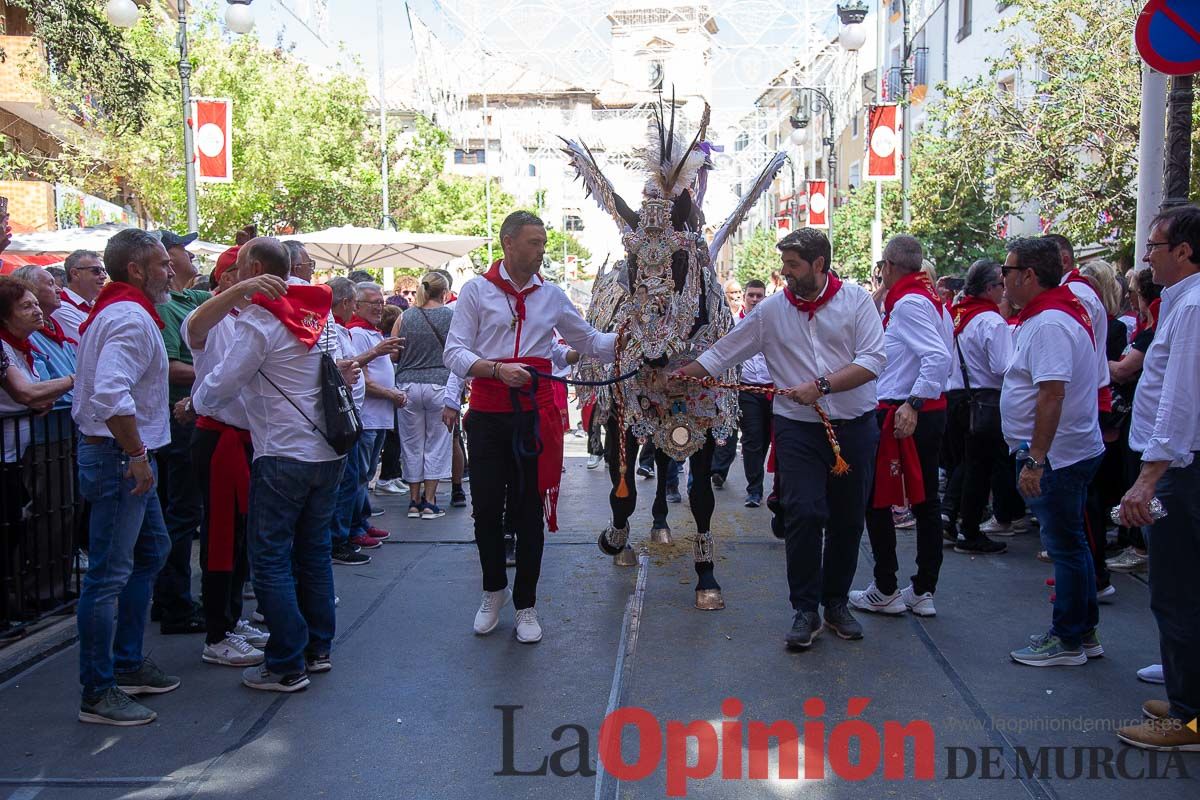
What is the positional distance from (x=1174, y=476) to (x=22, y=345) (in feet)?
18.7

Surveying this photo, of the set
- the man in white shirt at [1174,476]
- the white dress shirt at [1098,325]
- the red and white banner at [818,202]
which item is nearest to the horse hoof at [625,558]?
the white dress shirt at [1098,325]

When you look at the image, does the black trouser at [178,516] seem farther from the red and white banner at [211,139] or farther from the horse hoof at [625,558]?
the red and white banner at [211,139]

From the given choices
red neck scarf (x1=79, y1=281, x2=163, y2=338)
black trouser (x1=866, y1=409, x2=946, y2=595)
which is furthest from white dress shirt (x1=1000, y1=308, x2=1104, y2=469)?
red neck scarf (x1=79, y1=281, x2=163, y2=338)

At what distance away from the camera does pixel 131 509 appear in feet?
14.9

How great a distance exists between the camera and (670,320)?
595 cm

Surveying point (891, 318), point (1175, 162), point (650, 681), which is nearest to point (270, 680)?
point (650, 681)

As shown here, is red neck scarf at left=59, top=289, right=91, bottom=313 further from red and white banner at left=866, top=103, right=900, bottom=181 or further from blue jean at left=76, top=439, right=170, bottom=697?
red and white banner at left=866, top=103, right=900, bottom=181

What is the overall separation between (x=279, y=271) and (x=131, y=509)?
1.25 metres

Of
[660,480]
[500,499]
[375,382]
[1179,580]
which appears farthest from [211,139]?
[1179,580]

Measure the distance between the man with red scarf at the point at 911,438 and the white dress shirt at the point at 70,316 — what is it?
5203mm

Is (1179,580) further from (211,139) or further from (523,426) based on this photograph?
(211,139)

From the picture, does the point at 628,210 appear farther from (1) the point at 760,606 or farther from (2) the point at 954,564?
(2) the point at 954,564

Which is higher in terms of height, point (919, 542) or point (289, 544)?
point (289, 544)

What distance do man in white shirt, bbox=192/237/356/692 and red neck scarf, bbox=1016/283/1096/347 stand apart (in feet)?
11.1
